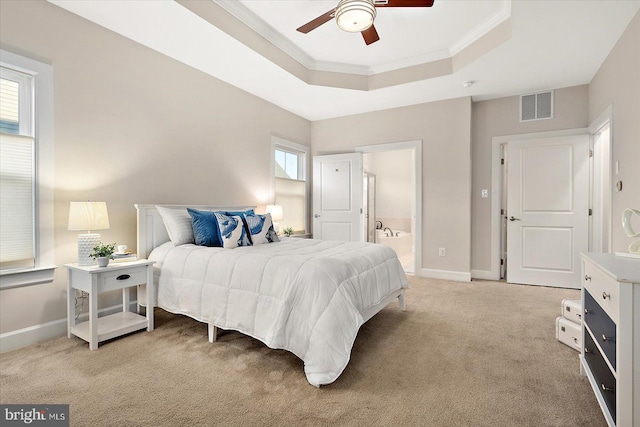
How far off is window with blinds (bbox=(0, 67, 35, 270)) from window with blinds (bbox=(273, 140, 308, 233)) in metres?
2.98

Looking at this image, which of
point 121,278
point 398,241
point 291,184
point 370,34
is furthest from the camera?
point 398,241

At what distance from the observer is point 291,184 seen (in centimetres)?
538

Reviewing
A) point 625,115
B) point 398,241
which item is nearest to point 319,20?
point 625,115

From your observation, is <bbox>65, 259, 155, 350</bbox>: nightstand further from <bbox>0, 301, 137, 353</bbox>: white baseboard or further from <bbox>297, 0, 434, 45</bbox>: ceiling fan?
<bbox>297, 0, 434, 45</bbox>: ceiling fan

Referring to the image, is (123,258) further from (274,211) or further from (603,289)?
(603,289)

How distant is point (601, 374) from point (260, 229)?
272 cm

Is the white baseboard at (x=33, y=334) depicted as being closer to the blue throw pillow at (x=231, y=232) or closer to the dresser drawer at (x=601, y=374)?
the blue throw pillow at (x=231, y=232)

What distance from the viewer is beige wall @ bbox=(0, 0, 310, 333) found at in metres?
2.42

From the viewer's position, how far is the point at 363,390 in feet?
5.74

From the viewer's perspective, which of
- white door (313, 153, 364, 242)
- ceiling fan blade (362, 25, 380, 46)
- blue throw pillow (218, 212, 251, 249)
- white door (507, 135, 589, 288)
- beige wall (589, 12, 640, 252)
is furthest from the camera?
white door (313, 153, 364, 242)

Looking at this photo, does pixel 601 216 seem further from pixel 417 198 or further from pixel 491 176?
pixel 417 198

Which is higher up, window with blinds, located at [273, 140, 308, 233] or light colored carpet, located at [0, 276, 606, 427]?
window with blinds, located at [273, 140, 308, 233]

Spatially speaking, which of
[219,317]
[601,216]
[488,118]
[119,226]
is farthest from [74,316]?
[601,216]

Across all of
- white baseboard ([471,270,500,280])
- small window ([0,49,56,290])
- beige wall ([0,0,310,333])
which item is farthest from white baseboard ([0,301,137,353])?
white baseboard ([471,270,500,280])
